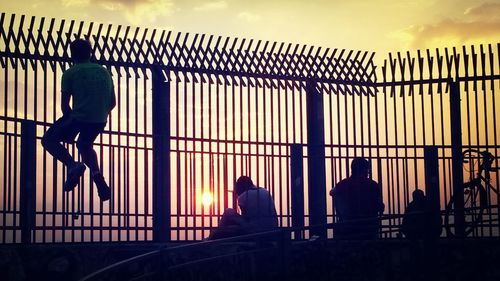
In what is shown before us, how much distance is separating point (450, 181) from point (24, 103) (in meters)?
6.75

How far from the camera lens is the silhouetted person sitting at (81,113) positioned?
10523 millimetres

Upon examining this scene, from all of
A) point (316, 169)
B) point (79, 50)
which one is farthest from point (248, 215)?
point (79, 50)

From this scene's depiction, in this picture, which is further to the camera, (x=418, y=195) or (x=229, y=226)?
(x=418, y=195)

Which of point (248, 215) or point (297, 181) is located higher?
point (297, 181)

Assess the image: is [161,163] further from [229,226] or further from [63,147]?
[63,147]

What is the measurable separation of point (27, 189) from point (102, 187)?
971 mm

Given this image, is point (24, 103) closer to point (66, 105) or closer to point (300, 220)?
point (66, 105)

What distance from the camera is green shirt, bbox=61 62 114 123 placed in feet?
34.7

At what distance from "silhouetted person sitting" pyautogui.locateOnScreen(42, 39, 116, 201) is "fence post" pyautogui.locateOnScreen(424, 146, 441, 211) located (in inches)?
191

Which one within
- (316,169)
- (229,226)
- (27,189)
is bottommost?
(229,226)

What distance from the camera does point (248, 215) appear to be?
11.8 metres

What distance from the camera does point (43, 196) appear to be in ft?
35.1

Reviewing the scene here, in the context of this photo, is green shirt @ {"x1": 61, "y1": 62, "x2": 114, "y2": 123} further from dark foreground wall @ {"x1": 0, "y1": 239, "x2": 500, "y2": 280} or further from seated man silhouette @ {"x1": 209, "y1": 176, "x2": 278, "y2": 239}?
seated man silhouette @ {"x1": 209, "y1": 176, "x2": 278, "y2": 239}

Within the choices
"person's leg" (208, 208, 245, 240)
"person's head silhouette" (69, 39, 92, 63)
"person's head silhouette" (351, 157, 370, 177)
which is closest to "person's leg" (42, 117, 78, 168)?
"person's head silhouette" (69, 39, 92, 63)
